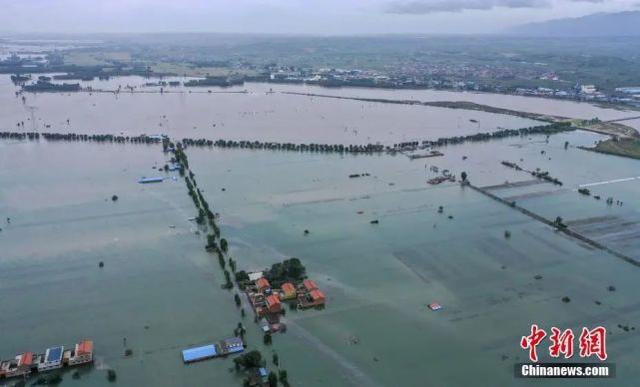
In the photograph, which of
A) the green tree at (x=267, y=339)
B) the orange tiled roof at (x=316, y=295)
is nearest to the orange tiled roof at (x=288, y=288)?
the orange tiled roof at (x=316, y=295)

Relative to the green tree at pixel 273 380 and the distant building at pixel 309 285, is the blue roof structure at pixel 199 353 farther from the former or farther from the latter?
the distant building at pixel 309 285

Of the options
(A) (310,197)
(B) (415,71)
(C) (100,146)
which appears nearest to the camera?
(A) (310,197)

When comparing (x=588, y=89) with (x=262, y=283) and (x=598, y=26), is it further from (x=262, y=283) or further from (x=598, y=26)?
(x=598, y=26)

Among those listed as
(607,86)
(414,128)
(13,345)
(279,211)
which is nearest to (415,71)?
(607,86)

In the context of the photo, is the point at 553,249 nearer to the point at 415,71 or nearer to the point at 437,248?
the point at 437,248

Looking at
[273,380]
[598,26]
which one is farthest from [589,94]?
[598,26]

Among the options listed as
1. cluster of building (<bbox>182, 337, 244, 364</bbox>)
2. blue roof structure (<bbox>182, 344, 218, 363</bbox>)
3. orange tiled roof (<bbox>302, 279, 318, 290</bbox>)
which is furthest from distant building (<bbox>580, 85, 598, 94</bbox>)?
blue roof structure (<bbox>182, 344, 218, 363</bbox>)

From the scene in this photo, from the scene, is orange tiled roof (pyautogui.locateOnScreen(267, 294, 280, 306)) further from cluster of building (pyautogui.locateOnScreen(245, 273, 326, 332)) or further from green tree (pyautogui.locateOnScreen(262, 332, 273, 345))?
green tree (pyautogui.locateOnScreen(262, 332, 273, 345))
